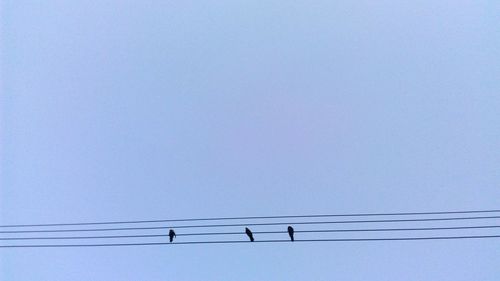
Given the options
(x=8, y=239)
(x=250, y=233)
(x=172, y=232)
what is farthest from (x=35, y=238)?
(x=250, y=233)

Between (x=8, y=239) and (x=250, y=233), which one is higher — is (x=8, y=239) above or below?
below

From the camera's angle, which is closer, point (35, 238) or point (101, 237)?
point (101, 237)

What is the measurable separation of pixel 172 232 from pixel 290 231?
3.44 meters

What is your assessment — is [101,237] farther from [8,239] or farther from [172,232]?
[8,239]

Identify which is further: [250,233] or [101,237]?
[250,233]

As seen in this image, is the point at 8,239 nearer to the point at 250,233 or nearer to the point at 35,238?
the point at 35,238

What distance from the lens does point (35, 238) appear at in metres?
15.6

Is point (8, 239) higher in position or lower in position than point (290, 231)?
lower

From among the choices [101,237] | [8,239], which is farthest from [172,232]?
[8,239]

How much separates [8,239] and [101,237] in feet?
10.7

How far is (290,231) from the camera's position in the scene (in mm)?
14836

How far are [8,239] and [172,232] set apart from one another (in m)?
4.81

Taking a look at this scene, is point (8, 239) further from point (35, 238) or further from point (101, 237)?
point (101, 237)

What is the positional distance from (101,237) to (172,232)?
2075 mm
